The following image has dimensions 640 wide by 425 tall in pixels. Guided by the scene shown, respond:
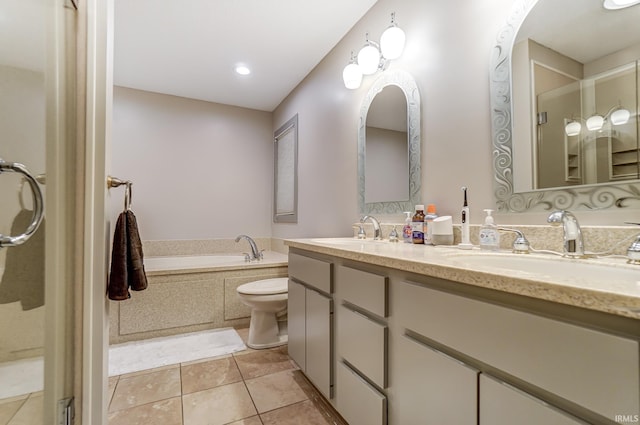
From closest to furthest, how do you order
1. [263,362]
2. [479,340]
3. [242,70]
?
1. [479,340]
2. [263,362]
3. [242,70]

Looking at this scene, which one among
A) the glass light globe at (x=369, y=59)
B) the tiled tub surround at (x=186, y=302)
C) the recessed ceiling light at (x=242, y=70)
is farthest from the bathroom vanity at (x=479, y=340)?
the recessed ceiling light at (x=242, y=70)

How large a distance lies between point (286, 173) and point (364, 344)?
258cm

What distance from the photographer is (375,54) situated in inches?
71.1

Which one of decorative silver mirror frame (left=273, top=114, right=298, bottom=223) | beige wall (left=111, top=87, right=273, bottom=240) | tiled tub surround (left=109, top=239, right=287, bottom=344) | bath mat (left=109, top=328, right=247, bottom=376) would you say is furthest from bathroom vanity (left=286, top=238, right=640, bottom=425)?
beige wall (left=111, top=87, right=273, bottom=240)

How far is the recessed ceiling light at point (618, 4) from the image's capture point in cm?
85

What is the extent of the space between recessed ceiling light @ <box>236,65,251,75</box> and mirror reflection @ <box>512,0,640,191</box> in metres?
2.31

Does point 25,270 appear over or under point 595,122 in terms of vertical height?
under

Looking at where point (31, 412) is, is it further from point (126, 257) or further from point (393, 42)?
point (393, 42)

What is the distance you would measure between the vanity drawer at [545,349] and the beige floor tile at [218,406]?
1165 millimetres

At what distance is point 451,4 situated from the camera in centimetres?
140

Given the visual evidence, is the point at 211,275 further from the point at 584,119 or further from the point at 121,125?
the point at 584,119

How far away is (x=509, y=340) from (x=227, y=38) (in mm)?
2639

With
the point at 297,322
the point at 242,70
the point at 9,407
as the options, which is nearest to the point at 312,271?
the point at 297,322

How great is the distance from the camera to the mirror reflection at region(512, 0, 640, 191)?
0.86m
